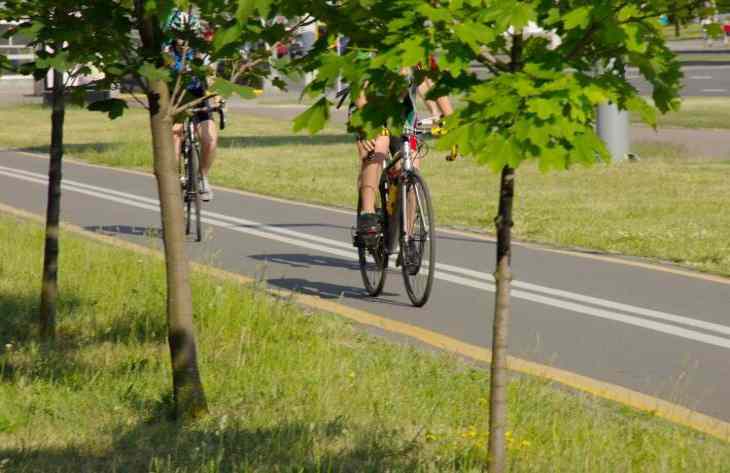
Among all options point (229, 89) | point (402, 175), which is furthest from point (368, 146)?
point (229, 89)

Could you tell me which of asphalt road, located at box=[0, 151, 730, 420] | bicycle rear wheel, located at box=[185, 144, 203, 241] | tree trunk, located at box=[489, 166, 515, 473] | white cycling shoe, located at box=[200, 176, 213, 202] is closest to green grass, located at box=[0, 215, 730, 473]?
tree trunk, located at box=[489, 166, 515, 473]

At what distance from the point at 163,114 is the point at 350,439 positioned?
1.48 meters

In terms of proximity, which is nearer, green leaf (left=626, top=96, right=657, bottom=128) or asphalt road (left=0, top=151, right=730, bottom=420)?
green leaf (left=626, top=96, right=657, bottom=128)

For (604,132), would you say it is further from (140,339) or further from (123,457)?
(123,457)

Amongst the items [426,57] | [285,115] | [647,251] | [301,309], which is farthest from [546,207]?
[285,115]

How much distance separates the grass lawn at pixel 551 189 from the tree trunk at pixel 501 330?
5.14 metres

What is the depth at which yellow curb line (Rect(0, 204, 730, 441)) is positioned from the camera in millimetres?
6844

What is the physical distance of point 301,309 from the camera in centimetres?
919

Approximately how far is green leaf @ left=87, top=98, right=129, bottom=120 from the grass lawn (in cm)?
405

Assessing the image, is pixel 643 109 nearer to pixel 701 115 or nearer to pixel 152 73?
pixel 152 73

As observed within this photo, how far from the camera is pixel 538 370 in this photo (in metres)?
7.82

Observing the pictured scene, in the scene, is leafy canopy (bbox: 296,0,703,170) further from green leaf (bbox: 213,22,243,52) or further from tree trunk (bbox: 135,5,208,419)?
tree trunk (bbox: 135,5,208,419)

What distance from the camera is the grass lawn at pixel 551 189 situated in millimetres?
12508

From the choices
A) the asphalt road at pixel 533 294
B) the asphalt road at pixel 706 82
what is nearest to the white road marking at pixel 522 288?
the asphalt road at pixel 533 294
